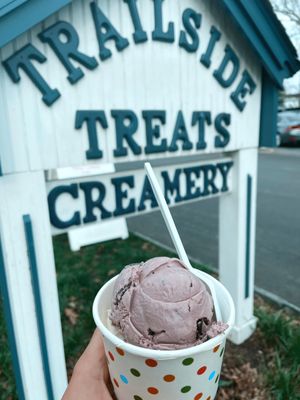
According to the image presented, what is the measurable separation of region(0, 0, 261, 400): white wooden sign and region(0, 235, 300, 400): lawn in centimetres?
99

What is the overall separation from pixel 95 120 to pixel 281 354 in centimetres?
245

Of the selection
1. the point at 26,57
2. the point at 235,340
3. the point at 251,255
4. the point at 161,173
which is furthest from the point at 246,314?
the point at 26,57

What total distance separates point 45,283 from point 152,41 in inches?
63.6

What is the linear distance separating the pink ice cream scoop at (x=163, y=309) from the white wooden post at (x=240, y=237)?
188 cm

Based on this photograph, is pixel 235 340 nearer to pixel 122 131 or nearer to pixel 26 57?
pixel 122 131

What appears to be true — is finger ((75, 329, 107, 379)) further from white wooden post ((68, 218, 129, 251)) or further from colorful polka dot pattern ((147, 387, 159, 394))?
white wooden post ((68, 218, 129, 251))

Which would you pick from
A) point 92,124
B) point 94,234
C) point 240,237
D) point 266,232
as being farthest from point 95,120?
point 266,232

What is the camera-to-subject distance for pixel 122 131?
7.00 feet

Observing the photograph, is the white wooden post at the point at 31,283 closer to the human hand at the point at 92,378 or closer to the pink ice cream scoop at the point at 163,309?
the human hand at the point at 92,378

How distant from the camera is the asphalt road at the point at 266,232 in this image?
4.33 meters

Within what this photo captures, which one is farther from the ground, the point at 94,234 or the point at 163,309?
the point at 163,309

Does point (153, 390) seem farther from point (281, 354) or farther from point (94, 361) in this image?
point (281, 354)

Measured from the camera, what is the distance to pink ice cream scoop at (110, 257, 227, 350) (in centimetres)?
107

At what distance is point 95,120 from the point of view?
6.64ft
